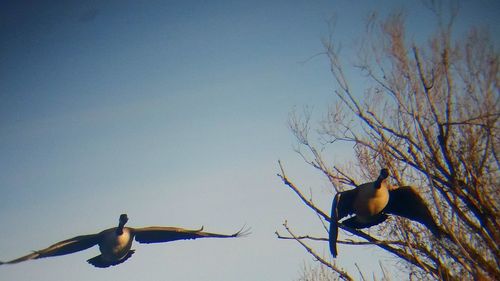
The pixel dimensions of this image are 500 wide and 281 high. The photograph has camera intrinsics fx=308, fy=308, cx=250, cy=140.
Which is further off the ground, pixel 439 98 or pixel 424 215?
pixel 439 98

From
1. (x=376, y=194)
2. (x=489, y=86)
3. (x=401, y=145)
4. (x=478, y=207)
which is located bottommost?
(x=478, y=207)

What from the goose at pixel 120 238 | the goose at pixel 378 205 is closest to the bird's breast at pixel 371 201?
the goose at pixel 378 205

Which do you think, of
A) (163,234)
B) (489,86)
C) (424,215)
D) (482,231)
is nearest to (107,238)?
(163,234)

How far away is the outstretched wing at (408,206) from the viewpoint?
4184mm

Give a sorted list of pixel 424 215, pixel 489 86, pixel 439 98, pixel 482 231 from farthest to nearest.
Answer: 1. pixel 439 98
2. pixel 489 86
3. pixel 424 215
4. pixel 482 231

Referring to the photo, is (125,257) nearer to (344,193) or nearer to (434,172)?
(344,193)

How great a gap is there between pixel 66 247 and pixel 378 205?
5.11 m

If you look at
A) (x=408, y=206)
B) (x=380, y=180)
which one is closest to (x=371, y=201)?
(x=380, y=180)

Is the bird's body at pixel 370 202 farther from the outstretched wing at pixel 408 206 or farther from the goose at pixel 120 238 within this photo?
the goose at pixel 120 238

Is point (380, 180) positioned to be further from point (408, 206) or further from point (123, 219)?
point (123, 219)

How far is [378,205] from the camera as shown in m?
4.19

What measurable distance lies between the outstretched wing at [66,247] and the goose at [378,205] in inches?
170

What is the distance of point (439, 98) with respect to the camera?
5727mm

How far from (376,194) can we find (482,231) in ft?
3.97
